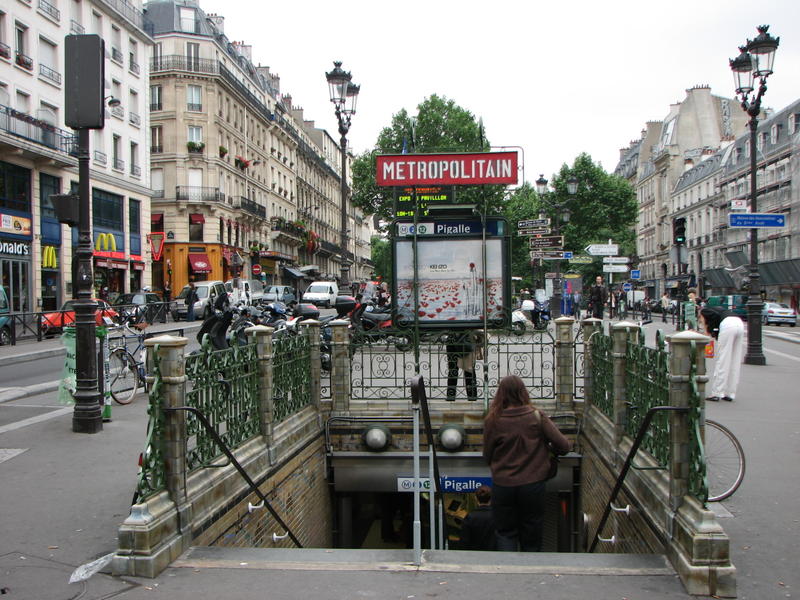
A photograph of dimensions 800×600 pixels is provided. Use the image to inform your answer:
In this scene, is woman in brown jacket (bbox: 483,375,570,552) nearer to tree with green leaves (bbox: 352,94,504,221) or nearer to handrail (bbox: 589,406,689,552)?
handrail (bbox: 589,406,689,552)

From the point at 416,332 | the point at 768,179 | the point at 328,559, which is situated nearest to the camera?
the point at 328,559

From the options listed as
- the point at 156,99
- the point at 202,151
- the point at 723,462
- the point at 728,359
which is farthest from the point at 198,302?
the point at 723,462

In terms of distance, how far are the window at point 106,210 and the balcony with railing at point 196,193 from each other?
43.4ft

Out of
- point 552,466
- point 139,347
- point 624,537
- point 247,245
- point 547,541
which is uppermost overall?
point 247,245

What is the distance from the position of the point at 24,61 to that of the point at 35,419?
2487cm

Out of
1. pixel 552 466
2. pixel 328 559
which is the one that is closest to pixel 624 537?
pixel 552 466

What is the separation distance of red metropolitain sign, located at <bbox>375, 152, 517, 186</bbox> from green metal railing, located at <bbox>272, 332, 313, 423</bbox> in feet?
9.31

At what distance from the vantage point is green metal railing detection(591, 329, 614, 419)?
303 inches

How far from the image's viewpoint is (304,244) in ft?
250

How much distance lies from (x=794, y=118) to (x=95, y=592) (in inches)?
2234

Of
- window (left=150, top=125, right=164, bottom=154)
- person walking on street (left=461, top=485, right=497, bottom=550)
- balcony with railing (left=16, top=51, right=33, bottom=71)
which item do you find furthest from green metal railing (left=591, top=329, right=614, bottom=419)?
window (left=150, top=125, right=164, bottom=154)

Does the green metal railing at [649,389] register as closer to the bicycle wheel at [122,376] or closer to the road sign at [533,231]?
the bicycle wheel at [122,376]

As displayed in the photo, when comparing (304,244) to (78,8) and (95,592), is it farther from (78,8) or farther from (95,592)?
(95,592)

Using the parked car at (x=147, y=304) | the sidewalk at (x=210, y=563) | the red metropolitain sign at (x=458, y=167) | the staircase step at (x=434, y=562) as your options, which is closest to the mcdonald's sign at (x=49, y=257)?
the parked car at (x=147, y=304)
